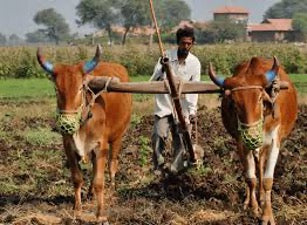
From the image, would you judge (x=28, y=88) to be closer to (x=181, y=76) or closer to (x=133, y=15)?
(x=181, y=76)

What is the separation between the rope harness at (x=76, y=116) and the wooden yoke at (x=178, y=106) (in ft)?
2.76

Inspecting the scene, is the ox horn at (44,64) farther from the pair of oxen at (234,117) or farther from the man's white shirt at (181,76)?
the man's white shirt at (181,76)

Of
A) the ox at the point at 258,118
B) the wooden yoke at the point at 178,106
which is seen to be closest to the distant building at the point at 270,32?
the wooden yoke at the point at 178,106

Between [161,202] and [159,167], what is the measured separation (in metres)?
0.70

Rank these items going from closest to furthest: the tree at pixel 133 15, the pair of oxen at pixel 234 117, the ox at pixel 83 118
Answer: the pair of oxen at pixel 234 117 → the ox at pixel 83 118 → the tree at pixel 133 15

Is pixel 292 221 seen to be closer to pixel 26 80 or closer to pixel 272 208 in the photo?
pixel 272 208

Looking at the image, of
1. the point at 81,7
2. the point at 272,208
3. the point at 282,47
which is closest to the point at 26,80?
the point at 282,47

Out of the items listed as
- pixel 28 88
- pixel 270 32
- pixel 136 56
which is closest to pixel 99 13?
pixel 270 32

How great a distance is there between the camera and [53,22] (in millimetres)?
143750

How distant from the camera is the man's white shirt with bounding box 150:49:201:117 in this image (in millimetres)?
8180

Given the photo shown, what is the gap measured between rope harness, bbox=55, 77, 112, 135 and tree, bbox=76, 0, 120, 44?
85866 mm

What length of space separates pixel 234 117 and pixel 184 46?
1485mm

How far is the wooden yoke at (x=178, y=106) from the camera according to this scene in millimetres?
7158

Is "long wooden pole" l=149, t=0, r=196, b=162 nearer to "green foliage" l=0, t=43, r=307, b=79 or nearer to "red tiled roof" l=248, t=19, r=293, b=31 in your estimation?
"green foliage" l=0, t=43, r=307, b=79
